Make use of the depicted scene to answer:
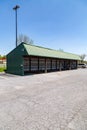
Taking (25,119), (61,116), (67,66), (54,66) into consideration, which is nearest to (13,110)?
(25,119)

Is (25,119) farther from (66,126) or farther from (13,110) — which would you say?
(66,126)

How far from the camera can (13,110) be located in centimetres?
453

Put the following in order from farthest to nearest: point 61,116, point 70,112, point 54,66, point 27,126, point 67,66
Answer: point 67,66
point 54,66
point 70,112
point 61,116
point 27,126

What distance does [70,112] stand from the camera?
4.42m

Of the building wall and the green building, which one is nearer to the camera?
the green building

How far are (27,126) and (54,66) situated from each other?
23.6 m

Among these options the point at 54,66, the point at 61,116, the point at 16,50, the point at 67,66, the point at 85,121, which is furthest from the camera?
the point at 67,66

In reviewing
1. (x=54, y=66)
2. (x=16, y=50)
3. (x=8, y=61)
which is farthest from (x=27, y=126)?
(x=54, y=66)

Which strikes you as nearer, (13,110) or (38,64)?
(13,110)

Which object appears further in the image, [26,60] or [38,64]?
[38,64]

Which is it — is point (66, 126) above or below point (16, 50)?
below

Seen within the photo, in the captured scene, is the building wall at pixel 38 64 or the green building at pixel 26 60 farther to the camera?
the building wall at pixel 38 64

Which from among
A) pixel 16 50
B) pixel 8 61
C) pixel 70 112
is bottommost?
pixel 70 112

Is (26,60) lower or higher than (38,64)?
higher
